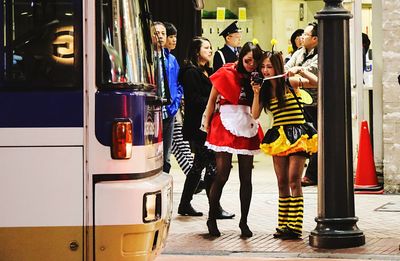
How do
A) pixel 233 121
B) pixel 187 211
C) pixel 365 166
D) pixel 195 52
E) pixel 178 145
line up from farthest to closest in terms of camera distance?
1. pixel 365 166
2. pixel 178 145
3. pixel 187 211
4. pixel 195 52
5. pixel 233 121

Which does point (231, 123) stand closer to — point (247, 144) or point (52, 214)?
point (247, 144)

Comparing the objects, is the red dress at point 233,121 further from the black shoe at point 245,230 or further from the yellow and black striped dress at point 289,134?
the black shoe at point 245,230

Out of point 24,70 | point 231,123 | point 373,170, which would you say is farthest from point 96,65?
point 373,170

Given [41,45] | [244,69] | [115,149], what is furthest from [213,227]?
[41,45]

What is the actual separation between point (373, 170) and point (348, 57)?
396 cm

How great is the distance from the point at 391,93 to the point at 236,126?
356 cm

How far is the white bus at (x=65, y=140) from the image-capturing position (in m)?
6.84

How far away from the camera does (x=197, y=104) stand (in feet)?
37.6

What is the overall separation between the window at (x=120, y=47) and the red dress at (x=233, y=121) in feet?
9.33

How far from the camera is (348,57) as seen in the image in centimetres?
975

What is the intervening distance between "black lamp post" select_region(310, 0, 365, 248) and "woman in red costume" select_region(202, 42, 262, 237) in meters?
0.80

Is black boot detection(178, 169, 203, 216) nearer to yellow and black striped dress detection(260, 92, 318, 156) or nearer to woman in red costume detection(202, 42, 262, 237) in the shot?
woman in red costume detection(202, 42, 262, 237)

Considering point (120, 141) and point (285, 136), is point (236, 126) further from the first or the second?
point (120, 141)

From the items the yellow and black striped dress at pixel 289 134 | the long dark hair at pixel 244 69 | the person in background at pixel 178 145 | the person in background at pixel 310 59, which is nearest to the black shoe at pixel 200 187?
the person in background at pixel 178 145
